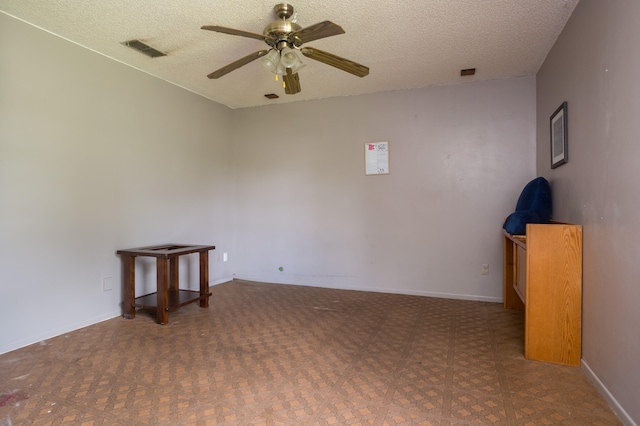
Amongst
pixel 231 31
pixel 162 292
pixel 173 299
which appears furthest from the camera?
pixel 173 299

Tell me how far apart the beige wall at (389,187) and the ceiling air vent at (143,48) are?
1.90 metres

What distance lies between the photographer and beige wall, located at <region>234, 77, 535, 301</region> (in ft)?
13.0

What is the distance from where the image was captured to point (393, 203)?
4.40m

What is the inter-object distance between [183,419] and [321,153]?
3553 millimetres

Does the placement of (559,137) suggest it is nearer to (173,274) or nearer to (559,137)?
(559,137)

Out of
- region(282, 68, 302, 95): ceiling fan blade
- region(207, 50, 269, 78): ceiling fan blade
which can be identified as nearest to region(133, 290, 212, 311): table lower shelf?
region(207, 50, 269, 78): ceiling fan blade

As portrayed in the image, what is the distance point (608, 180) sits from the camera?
→ 1961 millimetres

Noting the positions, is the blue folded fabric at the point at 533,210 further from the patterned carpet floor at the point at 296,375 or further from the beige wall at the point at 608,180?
the patterned carpet floor at the point at 296,375

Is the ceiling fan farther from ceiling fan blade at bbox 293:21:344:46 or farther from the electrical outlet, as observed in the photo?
the electrical outlet

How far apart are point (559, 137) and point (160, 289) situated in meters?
3.66

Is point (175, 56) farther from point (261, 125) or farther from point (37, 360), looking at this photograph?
point (37, 360)

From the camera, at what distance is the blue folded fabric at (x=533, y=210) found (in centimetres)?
291

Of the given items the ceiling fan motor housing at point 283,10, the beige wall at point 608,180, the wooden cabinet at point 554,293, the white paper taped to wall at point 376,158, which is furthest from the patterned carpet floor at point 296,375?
the ceiling fan motor housing at point 283,10

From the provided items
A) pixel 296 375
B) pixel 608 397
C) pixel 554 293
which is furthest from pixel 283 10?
pixel 608 397
